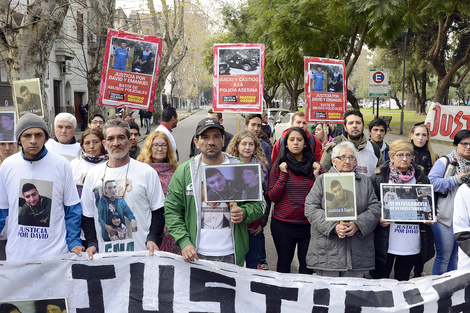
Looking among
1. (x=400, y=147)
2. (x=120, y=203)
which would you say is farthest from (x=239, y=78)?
(x=120, y=203)

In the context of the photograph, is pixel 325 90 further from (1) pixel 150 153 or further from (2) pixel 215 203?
(2) pixel 215 203

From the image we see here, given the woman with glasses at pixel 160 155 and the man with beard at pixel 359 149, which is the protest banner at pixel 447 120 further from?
the woman with glasses at pixel 160 155

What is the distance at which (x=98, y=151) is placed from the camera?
195 inches

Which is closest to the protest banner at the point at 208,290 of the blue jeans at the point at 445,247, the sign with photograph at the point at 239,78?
the blue jeans at the point at 445,247

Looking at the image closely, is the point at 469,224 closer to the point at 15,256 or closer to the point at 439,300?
the point at 439,300

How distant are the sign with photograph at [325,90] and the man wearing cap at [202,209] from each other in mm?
4832

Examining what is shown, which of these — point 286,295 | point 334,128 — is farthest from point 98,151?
point 334,128

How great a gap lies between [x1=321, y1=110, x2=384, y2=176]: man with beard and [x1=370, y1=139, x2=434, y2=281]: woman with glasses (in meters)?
0.70

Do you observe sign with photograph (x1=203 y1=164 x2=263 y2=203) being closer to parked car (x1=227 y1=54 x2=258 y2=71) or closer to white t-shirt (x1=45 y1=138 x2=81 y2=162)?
white t-shirt (x1=45 y1=138 x2=81 y2=162)

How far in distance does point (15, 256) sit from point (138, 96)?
4091 mm

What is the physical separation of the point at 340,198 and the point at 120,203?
1.82 m

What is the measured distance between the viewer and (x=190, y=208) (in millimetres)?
3594

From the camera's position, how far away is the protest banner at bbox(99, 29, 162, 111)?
279 inches

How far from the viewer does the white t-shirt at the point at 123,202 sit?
3.56 metres
